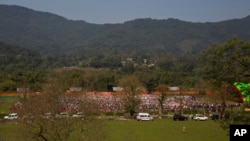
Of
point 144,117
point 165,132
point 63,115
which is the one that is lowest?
point 165,132

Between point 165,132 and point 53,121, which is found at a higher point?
point 53,121

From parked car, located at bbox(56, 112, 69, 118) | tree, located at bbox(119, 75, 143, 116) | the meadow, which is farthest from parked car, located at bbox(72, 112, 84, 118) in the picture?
tree, located at bbox(119, 75, 143, 116)

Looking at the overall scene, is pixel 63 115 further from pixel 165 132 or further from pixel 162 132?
pixel 165 132

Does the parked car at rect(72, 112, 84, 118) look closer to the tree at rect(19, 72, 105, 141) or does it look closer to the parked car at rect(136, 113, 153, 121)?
the tree at rect(19, 72, 105, 141)

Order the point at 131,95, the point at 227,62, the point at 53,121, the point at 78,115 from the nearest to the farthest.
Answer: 1. the point at 227,62
2. the point at 53,121
3. the point at 78,115
4. the point at 131,95

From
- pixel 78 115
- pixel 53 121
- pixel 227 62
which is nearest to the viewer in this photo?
pixel 227 62

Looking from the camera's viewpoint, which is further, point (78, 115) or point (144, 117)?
point (144, 117)

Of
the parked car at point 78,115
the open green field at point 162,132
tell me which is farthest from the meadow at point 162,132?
the parked car at point 78,115

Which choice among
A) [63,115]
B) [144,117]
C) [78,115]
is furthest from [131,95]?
[63,115]

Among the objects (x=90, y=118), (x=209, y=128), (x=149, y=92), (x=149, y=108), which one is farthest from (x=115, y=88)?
(x=90, y=118)

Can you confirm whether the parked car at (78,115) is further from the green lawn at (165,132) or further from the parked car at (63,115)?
the green lawn at (165,132)

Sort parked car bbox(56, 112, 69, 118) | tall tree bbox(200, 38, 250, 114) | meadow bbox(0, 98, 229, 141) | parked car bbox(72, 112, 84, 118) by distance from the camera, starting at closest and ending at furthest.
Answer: tall tree bbox(200, 38, 250, 114)
parked car bbox(56, 112, 69, 118)
parked car bbox(72, 112, 84, 118)
meadow bbox(0, 98, 229, 141)

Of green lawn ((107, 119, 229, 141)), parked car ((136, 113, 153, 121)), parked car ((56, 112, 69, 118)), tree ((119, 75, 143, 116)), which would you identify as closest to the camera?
parked car ((56, 112, 69, 118))
